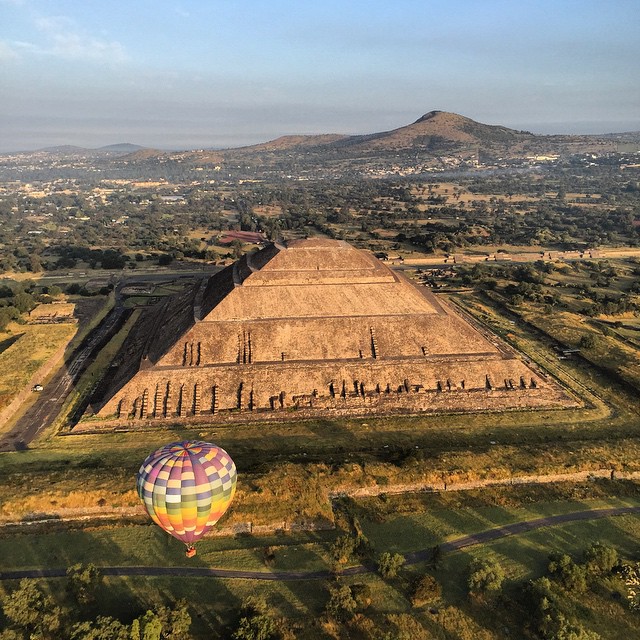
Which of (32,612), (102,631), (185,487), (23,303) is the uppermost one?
(185,487)

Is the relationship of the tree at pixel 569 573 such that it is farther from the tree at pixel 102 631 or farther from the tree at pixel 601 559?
the tree at pixel 102 631

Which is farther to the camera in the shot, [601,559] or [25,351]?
[25,351]

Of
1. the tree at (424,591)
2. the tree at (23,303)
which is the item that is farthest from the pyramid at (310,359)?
the tree at (23,303)

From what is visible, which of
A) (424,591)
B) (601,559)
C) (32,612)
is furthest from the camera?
(601,559)

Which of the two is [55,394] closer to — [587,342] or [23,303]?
[23,303]

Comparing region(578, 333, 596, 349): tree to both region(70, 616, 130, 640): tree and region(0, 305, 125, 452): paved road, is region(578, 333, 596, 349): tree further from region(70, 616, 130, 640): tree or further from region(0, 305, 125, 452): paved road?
region(0, 305, 125, 452): paved road

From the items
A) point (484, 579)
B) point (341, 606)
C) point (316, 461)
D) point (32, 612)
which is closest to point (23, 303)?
point (316, 461)
